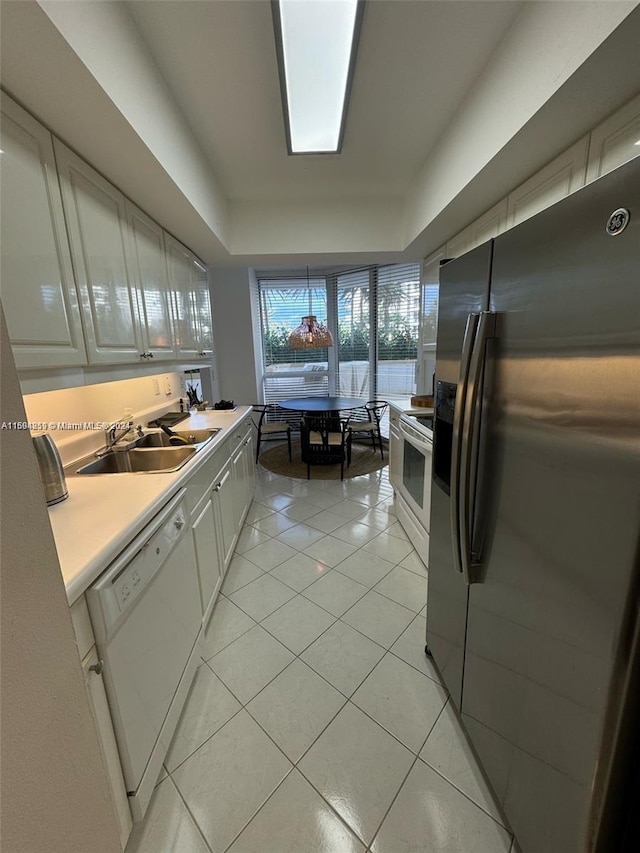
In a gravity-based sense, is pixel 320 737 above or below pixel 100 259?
below

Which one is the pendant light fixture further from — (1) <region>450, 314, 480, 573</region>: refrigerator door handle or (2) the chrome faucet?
(1) <region>450, 314, 480, 573</region>: refrigerator door handle

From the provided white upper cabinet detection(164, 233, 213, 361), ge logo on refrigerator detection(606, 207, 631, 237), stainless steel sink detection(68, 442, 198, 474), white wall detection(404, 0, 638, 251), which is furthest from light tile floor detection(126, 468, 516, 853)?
white wall detection(404, 0, 638, 251)

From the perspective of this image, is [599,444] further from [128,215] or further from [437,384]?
[128,215]

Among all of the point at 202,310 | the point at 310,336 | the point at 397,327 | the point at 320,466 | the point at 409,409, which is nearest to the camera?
the point at 409,409

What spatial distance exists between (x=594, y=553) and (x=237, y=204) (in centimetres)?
346

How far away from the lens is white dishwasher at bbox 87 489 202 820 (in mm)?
903

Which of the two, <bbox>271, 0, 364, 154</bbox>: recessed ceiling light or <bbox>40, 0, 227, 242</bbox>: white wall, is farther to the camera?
<bbox>271, 0, 364, 154</bbox>: recessed ceiling light

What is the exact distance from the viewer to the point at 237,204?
2.94 metres

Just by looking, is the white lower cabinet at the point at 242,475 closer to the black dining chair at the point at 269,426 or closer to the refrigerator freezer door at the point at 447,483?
the black dining chair at the point at 269,426

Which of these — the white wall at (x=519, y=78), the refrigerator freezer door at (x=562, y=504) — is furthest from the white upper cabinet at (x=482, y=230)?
the refrigerator freezer door at (x=562, y=504)

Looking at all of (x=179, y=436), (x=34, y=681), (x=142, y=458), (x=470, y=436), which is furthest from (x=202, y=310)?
(x=34, y=681)

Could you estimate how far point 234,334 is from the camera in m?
4.62

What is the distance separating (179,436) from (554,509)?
209 centimetres

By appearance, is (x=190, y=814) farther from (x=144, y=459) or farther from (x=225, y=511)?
(x=144, y=459)
